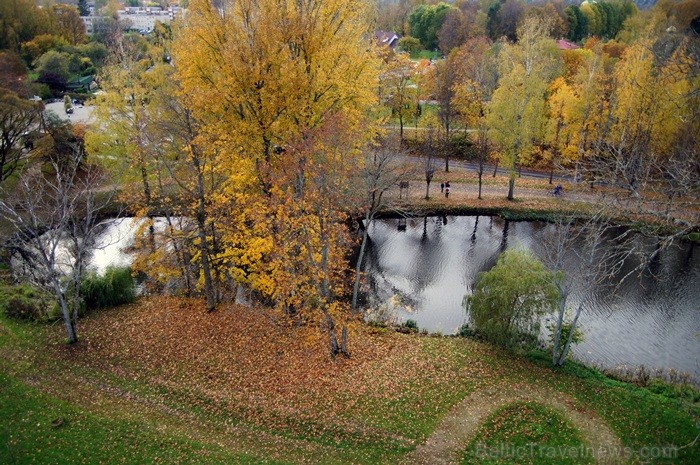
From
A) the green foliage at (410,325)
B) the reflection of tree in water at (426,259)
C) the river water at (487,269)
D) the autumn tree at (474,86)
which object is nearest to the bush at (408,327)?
the green foliage at (410,325)

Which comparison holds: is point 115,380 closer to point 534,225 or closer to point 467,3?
point 534,225

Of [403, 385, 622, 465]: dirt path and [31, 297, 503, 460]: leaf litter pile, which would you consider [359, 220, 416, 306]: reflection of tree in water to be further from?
[403, 385, 622, 465]: dirt path

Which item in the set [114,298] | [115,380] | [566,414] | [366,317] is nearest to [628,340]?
[566,414]

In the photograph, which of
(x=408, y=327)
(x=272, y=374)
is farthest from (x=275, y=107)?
(x=408, y=327)

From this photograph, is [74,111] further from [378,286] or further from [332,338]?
[332,338]

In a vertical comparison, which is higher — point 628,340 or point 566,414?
point 566,414

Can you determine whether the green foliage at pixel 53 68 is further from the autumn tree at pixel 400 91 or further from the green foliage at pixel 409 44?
the green foliage at pixel 409 44
